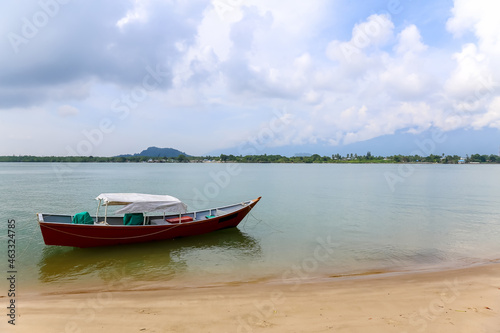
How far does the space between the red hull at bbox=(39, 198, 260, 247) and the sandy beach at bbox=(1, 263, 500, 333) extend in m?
3.80

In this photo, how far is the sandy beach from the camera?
6.69m

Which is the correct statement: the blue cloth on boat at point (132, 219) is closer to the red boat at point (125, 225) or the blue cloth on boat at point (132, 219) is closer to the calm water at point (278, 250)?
the red boat at point (125, 225)

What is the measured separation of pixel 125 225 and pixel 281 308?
9.32m

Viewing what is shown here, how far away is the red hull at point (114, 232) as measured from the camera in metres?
12.8

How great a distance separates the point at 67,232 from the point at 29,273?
6.71 ft

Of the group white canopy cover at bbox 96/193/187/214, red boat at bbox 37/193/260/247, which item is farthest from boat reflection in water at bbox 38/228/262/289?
white canopy cover at bbox 96/193/187/214

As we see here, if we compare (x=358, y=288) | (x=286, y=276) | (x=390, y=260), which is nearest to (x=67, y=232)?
(x=286, y=276)

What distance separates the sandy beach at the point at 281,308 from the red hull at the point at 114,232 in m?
3.80

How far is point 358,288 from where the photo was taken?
9.51 m

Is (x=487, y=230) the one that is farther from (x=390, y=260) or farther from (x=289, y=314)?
(x=289, y=314)

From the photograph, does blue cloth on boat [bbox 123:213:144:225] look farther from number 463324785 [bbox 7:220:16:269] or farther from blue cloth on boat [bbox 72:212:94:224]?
number 463324785 [bbox 7:220:16:269]

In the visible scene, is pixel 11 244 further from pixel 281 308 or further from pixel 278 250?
pixel 281 308

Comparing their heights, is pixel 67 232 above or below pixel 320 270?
above

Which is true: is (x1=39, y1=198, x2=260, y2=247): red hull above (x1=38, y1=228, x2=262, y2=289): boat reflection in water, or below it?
above
